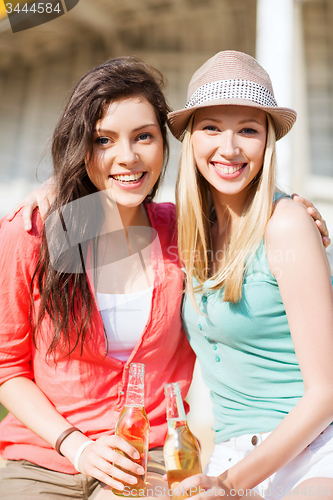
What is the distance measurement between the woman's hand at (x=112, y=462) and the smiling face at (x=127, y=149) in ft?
3.33

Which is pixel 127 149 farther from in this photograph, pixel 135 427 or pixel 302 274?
pixel 135 427

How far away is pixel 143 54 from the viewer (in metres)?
5.45

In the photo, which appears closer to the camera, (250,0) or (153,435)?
(153,435)

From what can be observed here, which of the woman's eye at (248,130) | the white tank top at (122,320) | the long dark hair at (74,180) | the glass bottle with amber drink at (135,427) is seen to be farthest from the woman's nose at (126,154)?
the glass bottle with amber drink at (135,427)

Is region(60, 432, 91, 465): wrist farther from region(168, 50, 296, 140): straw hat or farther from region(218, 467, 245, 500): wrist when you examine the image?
region(168, 50, 296, 140): straw hat

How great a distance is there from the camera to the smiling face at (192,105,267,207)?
6.44 ft

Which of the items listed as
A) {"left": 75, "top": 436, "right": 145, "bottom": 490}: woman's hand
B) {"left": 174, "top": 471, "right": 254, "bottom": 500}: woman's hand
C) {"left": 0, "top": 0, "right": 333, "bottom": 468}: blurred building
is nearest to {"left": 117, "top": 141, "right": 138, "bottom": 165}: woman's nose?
{"left": 75, "top": 436, "right": 145, "bottom": 490}: woman's hand

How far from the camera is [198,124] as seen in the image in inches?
81.0

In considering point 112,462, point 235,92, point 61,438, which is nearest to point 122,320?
point 61,438

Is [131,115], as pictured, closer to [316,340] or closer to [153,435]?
[316,340]

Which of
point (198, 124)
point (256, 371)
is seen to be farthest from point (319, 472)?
point (198, 124)

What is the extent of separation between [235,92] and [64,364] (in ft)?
4.52

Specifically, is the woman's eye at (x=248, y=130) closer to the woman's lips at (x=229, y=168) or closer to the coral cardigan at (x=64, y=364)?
the woman's lips at (x=229, y=168)

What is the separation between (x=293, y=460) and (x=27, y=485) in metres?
1.07
